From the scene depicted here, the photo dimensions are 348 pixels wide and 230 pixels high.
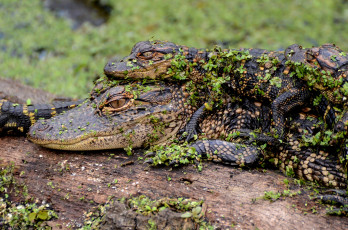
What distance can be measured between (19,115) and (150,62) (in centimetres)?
189

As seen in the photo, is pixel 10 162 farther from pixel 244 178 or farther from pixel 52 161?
pixel 244 178

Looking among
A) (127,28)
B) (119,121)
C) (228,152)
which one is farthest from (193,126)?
(127,28)

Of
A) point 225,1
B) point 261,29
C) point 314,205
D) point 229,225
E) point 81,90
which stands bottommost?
point 229,225

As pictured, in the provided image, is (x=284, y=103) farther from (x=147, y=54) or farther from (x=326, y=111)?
(x=147, y=54)

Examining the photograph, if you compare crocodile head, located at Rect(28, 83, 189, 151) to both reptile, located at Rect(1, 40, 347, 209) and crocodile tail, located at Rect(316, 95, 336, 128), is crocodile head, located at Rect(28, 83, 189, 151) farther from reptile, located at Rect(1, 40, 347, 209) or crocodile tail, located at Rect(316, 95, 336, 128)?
crocodile tail, located at Rect(316, 95, 336, 128)

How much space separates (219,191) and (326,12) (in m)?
8.73

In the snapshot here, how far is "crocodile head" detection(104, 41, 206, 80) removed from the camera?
4.96 m

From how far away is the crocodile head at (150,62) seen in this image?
195 inches

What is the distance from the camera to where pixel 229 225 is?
3.84m

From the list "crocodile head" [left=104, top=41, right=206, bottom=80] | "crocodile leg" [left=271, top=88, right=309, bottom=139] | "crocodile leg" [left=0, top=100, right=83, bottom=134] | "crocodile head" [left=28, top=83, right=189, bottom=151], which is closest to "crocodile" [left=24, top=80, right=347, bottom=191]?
"crocodile head" [left=28, top=83, right=189, bottom=151]

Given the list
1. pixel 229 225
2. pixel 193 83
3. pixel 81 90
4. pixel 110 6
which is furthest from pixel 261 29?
pixel 229 225

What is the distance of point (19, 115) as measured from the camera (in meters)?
5.33

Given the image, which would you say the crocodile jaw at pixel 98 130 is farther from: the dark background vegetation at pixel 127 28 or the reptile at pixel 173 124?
the dark background vegetation at pixel 127 28

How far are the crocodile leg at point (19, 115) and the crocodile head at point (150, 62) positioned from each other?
1176 millimetres
